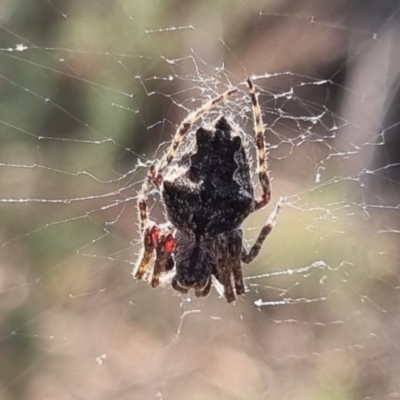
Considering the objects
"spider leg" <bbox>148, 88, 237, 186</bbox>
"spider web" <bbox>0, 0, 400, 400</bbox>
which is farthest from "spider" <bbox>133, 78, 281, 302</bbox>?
"spider web" <bbox>0, 0, 400, 400</bbox>

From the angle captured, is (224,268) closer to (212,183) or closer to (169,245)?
(169,245)

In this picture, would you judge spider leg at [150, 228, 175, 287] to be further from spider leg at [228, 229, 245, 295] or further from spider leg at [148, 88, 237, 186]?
spider leg at [148, 88, 237, 186]

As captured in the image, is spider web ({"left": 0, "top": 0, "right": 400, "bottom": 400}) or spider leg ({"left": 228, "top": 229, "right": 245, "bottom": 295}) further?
spider web ({"left": 0, "top": 0, "right": 400, "bottom": 400})

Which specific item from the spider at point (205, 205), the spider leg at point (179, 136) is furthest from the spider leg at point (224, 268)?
the spider leg at point (179, 136)

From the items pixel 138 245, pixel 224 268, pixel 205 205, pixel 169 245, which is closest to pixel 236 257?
pixel 224 268

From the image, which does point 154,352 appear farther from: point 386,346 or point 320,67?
point 320,67

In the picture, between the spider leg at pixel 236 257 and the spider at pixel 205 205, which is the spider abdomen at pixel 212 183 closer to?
the spider at pixel 205 205

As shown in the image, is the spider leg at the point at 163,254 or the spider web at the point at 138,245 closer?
the spider leg at the point at 163,254
